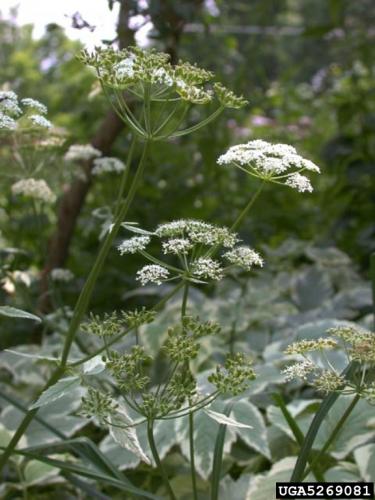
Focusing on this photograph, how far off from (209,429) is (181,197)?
154cm

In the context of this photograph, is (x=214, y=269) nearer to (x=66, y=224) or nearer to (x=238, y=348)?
(x=238, y=348)

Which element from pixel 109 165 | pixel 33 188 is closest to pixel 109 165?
pixel 109 165

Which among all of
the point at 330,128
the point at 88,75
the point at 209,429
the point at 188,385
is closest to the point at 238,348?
the point at 209,429

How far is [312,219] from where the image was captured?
349 centimetres

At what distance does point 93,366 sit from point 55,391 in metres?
0.09

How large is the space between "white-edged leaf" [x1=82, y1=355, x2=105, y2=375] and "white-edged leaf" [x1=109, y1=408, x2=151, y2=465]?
0.07 meters

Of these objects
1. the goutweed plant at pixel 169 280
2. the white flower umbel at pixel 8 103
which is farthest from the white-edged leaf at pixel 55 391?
the white flower umbel at pixel 8 103

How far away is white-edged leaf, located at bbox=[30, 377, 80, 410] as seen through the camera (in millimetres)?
1057

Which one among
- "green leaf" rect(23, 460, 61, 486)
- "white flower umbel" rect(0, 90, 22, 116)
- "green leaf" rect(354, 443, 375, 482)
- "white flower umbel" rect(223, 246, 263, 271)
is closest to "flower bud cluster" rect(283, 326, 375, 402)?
"white flower umbel" rect(223, 246, 263, 271)

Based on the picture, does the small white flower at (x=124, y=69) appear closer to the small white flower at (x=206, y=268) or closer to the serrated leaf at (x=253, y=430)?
the small white flower at (x=206, y=268)

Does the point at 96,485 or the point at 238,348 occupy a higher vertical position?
the point at 238,348

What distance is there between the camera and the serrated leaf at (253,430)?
1.56 meters

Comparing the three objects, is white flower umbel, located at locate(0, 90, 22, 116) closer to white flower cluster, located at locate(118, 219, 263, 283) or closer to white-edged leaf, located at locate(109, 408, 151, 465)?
white flower cluster, located at locate(118, 219, 263, 283)

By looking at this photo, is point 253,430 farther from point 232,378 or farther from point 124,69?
point 124,69
